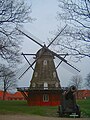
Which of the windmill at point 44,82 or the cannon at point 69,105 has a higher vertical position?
the windmill at point 44,82

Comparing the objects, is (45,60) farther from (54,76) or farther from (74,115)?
(74,115)

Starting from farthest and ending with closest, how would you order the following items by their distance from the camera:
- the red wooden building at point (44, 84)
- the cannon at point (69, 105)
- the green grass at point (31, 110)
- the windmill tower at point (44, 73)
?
the windmill tower at point (44, 73), the red wooden building at point (44, 84), the green grass at point (31, 110), the cannon at point (69, 105)

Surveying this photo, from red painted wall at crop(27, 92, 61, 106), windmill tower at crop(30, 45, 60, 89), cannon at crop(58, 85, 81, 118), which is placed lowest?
cannon at crop(58, 85, 81, 118)

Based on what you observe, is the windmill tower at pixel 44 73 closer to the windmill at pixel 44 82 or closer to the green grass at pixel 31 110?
the windmill at pixel 44 82

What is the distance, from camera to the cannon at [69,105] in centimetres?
2386

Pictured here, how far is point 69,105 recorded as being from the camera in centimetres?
2467

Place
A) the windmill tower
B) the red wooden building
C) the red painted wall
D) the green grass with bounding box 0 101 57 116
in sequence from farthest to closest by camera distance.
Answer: the windmill tower, the red painted wall, the red wooden building, the green grass with bounding box 0 101 57 116

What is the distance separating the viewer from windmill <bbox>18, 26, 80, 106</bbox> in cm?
4462

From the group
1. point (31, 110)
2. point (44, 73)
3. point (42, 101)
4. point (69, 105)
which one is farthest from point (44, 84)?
point (69, 105)

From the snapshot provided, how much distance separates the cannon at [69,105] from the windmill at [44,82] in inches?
756

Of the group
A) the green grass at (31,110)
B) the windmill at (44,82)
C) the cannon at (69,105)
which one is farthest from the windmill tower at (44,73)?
the cannon at (69,105)

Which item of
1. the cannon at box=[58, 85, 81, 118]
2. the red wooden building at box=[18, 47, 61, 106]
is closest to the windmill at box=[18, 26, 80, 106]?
the red wooden building at box=[18, 47, 61, 106]

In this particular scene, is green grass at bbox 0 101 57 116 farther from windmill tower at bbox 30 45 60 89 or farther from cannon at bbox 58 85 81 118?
windmill tower at bbox 30 45 60 89

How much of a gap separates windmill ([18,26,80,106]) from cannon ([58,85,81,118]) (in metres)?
19.2
